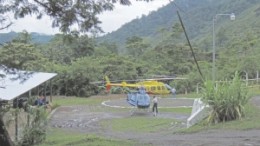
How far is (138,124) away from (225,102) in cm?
805

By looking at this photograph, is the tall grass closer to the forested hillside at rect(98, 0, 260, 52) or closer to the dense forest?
the dense forest

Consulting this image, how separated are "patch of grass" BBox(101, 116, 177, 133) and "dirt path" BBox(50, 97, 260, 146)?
725mm

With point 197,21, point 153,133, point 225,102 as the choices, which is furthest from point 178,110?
point 197,21

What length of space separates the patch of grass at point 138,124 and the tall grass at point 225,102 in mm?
4278

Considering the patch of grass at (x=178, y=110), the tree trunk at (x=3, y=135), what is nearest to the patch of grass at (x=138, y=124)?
the patch of grass at (x=178, y=110)

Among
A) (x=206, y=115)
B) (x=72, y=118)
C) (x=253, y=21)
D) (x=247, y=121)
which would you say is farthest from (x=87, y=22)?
(x=253, y=21)

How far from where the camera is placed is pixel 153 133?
20766mm

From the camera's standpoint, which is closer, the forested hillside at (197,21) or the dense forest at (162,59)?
the dense forest at (162,59)

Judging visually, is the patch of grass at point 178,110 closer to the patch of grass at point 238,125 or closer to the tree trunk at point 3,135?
the patch of grass at point 238,125

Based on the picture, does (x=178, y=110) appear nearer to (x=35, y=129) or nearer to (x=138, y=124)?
(x=138, y=124)

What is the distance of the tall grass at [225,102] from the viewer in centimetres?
1930

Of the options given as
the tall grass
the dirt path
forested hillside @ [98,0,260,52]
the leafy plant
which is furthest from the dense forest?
the leafy plant

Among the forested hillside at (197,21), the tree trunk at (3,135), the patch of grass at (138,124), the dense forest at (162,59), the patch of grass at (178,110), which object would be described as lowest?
the patch of grass at (138,124)

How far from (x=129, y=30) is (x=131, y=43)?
38248mm
